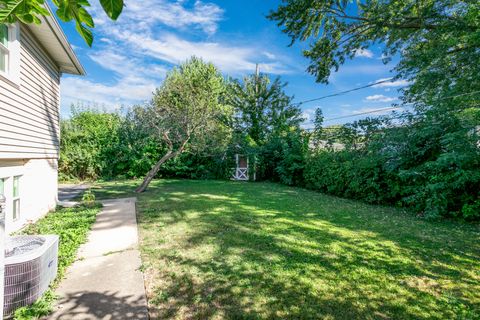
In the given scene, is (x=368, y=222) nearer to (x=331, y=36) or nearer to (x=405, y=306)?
(x=405, y=306)

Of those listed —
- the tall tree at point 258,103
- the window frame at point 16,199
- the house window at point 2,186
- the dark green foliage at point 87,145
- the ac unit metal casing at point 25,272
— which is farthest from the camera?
the tall tree at point 258,103

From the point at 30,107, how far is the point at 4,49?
47.5 inches

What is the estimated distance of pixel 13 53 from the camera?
391cm

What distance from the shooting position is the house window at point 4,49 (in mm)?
3664

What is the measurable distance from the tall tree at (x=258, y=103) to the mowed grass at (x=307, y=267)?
14.9 m

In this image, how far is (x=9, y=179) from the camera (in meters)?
4.17

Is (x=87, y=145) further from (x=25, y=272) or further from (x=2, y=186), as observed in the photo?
(x=25, y=272)

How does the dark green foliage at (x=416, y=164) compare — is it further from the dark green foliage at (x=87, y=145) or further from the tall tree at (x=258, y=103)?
the dark green foliage at (x=87, y=145)

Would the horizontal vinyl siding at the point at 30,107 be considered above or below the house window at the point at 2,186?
above

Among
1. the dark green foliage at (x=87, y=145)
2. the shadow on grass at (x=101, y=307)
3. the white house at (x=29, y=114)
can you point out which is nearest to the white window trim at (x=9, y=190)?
the white house at (x=29, y=114)

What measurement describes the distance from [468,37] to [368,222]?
20.2 feet

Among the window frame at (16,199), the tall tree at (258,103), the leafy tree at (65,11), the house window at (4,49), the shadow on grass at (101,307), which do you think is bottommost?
the shadow on grass at (101,307)

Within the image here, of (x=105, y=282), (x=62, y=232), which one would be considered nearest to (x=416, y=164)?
(x=105, y=282)

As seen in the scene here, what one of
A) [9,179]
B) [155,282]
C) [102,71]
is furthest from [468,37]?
[102,71]
